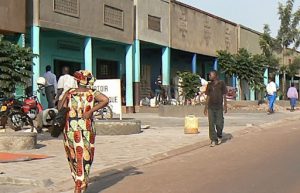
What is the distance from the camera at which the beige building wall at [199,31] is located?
3375 cm

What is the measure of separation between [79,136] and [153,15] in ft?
77.9

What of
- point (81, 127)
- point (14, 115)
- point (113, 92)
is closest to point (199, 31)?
point (113, 92)

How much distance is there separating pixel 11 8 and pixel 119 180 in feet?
40.4

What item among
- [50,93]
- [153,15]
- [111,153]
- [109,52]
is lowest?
[111,153]

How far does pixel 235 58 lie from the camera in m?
34.6

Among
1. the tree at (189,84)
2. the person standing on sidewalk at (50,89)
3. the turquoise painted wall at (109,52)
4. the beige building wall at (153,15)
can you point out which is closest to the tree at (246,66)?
the beige building wall at (153,15)

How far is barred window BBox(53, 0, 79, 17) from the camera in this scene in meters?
22.7

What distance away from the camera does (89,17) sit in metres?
25.0

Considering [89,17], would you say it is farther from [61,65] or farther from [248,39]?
[248,39]

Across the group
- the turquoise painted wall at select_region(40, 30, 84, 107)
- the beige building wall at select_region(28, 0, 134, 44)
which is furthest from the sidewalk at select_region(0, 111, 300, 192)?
the turquoise painted wall at select_region(40, 30, 84, 107)

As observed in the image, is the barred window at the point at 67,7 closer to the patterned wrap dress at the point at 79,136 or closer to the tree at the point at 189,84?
the tree at the point at 189,84

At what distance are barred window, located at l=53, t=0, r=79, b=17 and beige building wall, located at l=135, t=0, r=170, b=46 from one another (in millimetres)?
5985

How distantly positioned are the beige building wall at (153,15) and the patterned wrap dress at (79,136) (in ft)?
70.9

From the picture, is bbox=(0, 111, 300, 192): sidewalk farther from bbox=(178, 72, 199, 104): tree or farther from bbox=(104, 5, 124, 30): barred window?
bbox=(104, 5, 124, 30): barred window
